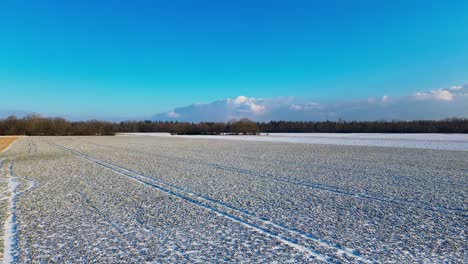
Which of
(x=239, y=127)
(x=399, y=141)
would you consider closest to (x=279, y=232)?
(x=399, y=141)

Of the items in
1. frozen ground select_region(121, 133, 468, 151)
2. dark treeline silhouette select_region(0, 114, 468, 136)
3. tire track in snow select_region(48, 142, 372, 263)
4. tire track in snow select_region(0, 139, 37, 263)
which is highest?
dark treeline silhouette select_region(0, 114, 468, 136)

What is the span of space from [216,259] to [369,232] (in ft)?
9.56

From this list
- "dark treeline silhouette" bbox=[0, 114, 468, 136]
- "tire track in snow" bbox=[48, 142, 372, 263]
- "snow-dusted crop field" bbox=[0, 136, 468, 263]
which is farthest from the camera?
"dark treeline silhouette" bbox=[0, 114, 468, 136]

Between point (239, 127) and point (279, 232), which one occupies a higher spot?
point (239, 127)

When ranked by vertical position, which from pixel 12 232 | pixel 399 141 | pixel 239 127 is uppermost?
pixel 239 127

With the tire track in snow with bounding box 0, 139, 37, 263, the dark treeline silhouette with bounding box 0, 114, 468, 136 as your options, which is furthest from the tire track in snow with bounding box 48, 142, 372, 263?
the dark treeline silhouette with bounding box 0, 114, 468, 136

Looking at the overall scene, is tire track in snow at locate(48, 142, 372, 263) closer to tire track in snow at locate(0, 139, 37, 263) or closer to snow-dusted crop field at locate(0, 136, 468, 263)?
snow-dusted crop field at locate(0, 136, 468, 263)

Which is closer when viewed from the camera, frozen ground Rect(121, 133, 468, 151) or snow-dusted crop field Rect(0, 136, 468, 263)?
snow-dusted crop field Rect(0, 136, 468, 263)

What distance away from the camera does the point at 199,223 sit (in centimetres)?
623

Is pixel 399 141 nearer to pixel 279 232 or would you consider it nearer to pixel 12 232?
pixel 279 232

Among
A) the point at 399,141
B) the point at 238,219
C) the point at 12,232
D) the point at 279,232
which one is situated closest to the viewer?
the point at 279,232

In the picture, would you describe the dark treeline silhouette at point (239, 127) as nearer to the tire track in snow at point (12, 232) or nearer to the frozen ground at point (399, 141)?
the frozen ground at point (399, 141)

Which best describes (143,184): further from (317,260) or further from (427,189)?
(427,189)

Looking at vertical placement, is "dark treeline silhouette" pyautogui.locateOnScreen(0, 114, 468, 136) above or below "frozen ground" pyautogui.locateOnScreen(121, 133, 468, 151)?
above
